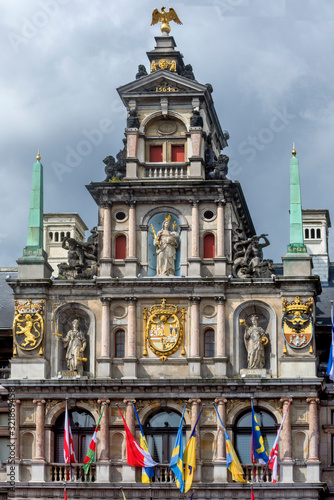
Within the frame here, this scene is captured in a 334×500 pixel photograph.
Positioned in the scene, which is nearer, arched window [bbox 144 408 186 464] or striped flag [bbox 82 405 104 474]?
striped flag [bbox 82 405 104 474]

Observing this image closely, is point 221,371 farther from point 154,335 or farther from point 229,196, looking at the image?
point 229,196

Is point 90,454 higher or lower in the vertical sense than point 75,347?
lower

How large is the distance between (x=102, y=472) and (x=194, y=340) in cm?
757

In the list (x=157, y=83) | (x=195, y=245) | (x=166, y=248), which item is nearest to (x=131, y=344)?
(x=166, y=248)

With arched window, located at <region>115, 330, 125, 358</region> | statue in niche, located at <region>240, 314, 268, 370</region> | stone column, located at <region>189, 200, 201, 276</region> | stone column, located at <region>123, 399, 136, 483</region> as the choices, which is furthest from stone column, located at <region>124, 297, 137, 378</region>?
statue in niche, located at <region>240, 314, 268, 370</region>

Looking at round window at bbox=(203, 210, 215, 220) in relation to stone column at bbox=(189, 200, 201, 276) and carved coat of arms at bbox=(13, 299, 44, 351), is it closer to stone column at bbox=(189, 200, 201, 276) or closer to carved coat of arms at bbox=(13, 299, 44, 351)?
stone column at bbox=(189, 200, 201, 276)

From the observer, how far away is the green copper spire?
238ft

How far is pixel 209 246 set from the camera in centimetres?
7381

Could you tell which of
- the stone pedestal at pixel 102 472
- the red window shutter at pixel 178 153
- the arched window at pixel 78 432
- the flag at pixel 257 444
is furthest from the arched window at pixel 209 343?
the red window shutter at pixel 178 153

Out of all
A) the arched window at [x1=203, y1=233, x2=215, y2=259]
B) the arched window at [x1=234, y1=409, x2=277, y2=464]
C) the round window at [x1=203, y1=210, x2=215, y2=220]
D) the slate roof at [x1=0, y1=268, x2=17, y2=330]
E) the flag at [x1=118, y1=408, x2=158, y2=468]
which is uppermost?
the round window at [x1=203, y1=210, x2=215, y2=220]

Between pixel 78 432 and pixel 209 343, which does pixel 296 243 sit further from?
pixel 78 432

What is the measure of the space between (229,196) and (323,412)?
37.4ft

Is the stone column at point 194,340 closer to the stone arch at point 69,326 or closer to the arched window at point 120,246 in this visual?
the arched window at point 120,246

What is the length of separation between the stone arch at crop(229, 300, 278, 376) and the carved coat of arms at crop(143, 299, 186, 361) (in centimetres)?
257
